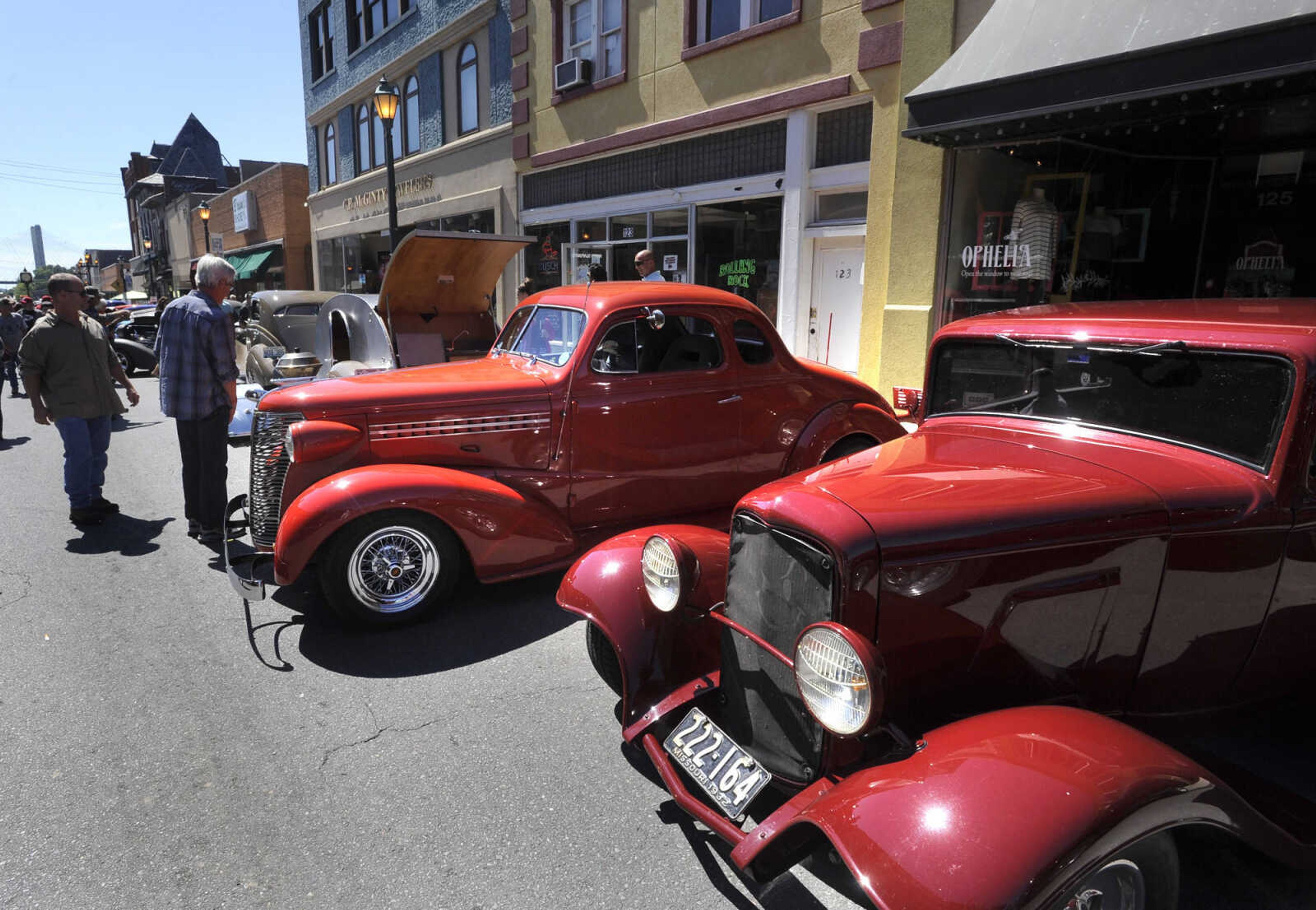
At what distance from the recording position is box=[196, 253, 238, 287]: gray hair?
4891 millimetres

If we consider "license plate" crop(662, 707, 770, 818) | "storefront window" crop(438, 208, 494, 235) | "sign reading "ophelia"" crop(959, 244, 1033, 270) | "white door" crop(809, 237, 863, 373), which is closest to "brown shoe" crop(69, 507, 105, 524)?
"license plate" crop(662, 707, 770, 818)

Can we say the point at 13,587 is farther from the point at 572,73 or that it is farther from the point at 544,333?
the point at 572,73

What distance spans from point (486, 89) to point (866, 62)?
928cm

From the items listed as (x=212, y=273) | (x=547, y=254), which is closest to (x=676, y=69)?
(x=547, y=254)

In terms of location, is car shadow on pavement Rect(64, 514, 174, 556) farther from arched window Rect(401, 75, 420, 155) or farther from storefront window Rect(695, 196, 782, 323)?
arched window Rect(401, 75, 420, 155)

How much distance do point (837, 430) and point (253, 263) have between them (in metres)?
30.0

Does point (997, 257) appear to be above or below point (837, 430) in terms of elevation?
above

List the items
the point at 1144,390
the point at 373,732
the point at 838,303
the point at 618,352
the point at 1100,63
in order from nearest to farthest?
1. the point at 1144,390
2. the point at 373,732
3. the point at 618,352
4. the point at 1100,63
5. the point at 838,303

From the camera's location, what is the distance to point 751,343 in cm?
486

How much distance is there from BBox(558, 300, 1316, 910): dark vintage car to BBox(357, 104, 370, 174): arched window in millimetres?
21609

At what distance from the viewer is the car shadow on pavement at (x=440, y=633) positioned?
144 inches

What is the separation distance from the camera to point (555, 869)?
2334mm

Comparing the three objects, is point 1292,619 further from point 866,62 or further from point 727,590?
point 866,62

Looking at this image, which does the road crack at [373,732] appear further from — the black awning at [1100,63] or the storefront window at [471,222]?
the storefront window at [471,222]
